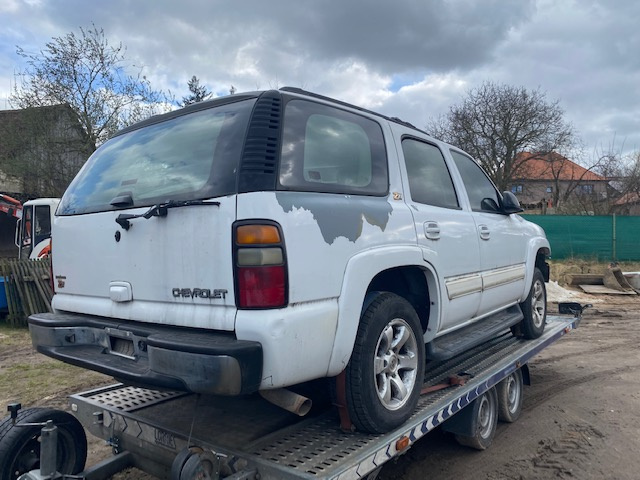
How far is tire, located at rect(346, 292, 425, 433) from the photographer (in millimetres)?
2686

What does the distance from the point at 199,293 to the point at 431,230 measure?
167 centimetres

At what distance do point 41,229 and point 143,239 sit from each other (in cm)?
1213

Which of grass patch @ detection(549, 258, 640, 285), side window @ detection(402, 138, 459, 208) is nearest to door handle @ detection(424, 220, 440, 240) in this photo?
side window @ detection(402, 138, 459, 208)

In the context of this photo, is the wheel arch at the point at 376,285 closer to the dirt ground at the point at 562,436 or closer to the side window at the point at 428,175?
the side window at the point at 428,175

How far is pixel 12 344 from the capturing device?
8.24 meters

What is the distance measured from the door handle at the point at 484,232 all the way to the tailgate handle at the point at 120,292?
274cm

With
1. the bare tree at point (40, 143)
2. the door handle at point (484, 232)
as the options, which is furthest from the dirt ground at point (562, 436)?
the bare tree at point (40, 143)

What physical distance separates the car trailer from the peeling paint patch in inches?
42.3

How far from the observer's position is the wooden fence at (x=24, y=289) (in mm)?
9578

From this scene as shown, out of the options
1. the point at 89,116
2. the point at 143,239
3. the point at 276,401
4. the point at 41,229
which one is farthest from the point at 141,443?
the point at 89,116

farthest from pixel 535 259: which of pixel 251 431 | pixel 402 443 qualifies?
pixel 251 431

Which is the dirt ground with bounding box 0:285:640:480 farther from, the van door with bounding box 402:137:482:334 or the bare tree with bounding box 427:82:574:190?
the bare tree with bounding box 427:82:574:190

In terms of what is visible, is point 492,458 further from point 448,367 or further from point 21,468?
point 21,468

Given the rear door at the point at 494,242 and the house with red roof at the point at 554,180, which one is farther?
the house with red roof at the point at 554,180
